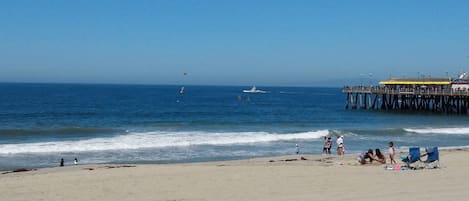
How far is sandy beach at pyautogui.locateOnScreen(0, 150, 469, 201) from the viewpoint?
35.3 feet

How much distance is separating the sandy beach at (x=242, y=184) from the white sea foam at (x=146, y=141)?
28.6 feet

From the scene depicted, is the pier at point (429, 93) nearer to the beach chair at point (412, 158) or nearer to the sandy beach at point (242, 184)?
the beach chair at point (412, 158)

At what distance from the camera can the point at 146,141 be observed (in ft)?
89.5

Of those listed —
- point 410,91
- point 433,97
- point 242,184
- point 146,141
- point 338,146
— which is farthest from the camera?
point 410,91

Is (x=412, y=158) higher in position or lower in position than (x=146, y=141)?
higher

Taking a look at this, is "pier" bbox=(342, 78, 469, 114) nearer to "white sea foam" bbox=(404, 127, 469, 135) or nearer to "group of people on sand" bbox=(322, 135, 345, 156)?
"white sea foam" bbox=(404, 127, 469, 135)

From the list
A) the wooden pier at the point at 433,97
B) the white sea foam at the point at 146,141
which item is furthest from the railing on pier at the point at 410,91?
the white sea foam at the point at 146,141

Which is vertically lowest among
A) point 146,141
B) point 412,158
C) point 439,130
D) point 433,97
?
point 439,130

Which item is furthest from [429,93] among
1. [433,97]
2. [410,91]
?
[410,91]

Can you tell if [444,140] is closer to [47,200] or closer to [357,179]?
[357,179]

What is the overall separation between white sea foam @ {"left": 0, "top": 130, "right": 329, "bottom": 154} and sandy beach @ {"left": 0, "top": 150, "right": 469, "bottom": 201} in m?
8.71

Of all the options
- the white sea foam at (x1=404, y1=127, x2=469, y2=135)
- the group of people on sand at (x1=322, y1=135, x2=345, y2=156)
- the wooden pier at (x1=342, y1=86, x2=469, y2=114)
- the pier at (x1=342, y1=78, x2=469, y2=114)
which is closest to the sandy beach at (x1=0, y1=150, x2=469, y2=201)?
the group of people on sand at (x1=322, y1=135, x2=345, y2=156)

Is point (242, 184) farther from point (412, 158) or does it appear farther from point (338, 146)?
point (338, 146)

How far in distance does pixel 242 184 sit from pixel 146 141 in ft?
51.4
